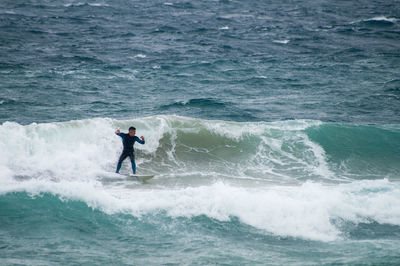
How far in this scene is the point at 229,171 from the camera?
47.2 ft

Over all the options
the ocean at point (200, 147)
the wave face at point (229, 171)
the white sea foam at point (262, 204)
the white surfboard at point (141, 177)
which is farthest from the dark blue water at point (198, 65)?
the white sea foam at point (262, 204)

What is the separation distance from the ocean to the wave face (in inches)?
1.9

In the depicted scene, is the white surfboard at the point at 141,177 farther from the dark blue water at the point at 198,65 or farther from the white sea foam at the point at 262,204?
the dark blue water at the point at 198,65

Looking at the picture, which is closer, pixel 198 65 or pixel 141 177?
pixel 141 177

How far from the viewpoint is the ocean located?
9242mm

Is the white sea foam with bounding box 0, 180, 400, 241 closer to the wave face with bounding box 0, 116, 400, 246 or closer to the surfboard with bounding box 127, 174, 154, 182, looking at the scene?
the wave face with bounding box 0, 116, 400, 246

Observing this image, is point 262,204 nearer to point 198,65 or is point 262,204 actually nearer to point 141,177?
point 141,177

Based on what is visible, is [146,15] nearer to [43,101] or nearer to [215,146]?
[43,101]

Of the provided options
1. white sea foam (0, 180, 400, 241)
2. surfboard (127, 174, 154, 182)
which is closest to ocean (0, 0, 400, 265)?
white sea foam (0, 180, 400, 241)

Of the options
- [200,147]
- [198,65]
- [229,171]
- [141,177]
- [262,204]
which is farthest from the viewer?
[198,65]

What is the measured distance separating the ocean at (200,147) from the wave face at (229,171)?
5cm

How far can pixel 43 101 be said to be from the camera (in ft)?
63.3

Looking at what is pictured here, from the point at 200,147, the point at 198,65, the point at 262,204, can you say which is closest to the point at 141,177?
the point at 200,147

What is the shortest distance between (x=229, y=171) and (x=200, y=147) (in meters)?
1.84
